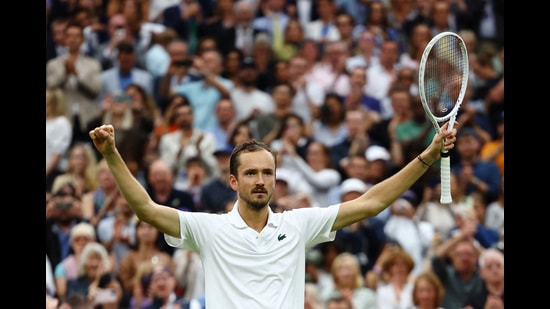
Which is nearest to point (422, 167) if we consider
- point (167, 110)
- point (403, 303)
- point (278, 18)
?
point (403, 303)

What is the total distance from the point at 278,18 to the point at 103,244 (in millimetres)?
4550

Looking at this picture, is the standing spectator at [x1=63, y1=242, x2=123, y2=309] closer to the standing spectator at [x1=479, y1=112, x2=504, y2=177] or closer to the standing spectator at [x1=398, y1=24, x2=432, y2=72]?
the standing spectator at [x1=479, y1=112, x2=504, y2=177]

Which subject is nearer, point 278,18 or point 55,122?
point 55,122

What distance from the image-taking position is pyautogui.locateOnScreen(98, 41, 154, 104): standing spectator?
14.5 metres

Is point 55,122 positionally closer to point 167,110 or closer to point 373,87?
point 167,110

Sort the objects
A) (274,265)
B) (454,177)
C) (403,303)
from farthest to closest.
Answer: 1. (454,177)
2. (403,303)
3. (274,265)

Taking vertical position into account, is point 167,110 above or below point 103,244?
above

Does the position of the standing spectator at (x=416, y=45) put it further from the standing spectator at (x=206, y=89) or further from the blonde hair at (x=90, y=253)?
the blonde hair at (x=90, y=253)

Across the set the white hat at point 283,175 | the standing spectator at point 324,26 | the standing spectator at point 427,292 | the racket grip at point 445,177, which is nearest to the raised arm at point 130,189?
the racket grip at point 445,177

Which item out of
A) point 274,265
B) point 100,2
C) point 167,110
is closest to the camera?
point 274,265

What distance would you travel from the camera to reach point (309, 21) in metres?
15.9

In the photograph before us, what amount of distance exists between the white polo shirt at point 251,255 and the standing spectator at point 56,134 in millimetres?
6277

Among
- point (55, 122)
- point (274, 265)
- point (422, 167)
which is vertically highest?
point (55, 122)

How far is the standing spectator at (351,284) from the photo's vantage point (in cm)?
1169
